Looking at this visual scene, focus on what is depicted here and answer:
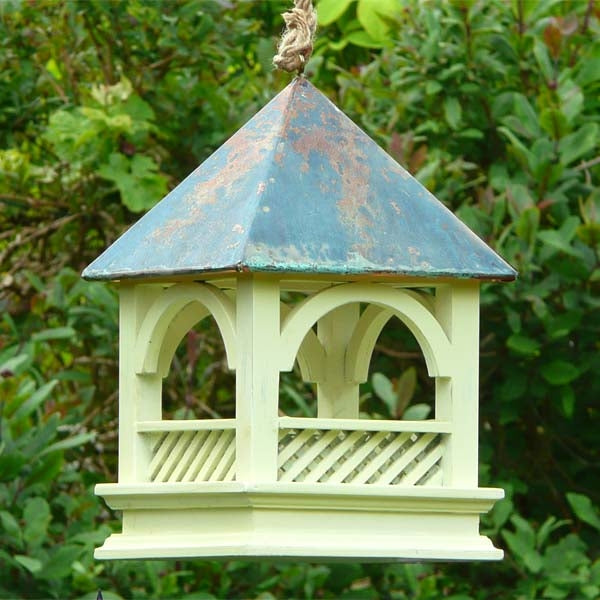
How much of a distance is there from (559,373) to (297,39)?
2453 millimetres

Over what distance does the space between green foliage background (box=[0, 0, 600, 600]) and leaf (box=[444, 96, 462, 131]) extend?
0.04 feet

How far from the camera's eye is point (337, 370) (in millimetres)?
4680

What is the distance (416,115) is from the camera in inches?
263

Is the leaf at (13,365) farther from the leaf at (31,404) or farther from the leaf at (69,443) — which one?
the leaf at (69,443)

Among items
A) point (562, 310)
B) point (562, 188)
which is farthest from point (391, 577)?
point (562, 188)

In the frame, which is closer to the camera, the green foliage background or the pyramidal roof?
the pyramidal roof

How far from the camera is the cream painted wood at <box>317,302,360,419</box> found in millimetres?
4672

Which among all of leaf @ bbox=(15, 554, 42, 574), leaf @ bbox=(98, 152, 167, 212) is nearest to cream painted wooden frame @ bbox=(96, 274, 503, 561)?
leaf @ bbox=(15, 554, 42, 574)

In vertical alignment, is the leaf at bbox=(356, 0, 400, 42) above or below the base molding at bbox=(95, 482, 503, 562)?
above

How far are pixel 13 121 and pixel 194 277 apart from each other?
132 inches

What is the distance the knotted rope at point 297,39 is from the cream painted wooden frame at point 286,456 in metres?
0.58

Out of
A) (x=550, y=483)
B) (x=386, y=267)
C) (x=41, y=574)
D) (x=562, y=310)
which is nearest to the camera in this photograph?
(x=386, y=267)

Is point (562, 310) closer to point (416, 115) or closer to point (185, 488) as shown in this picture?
point (416, 115)

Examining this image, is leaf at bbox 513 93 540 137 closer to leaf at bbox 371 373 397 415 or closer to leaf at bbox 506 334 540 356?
leaf at bbox 506 334 540 356
